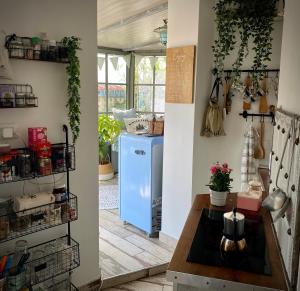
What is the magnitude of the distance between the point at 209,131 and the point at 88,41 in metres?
1.39

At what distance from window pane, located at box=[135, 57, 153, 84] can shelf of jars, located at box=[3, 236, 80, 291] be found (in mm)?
5157

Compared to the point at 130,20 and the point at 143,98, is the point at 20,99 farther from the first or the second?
the point at 143,98

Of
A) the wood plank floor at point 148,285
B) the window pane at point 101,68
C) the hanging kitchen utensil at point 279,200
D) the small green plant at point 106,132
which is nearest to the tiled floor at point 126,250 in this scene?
the wood plank floor at point 148,285

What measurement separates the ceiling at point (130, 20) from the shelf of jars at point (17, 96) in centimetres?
164

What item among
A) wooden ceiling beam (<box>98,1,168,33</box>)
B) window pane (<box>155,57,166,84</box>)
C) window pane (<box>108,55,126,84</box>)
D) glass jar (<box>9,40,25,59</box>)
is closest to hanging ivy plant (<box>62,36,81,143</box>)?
glass jar (<box>9,40,25,59</box>)

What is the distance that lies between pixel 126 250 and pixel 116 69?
444 cm

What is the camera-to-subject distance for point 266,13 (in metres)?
2.60

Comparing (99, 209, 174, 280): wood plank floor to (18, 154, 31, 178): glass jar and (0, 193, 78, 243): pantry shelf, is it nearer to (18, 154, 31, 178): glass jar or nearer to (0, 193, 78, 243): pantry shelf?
(0, 193, 78, 243): pantry shelf

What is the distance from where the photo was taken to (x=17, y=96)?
1837 mm

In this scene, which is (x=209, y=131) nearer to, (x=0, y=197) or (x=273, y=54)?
(x=273, y=54)

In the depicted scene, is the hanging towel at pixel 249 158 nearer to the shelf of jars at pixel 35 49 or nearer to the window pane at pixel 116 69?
the shelf of jars at pixel 35 49

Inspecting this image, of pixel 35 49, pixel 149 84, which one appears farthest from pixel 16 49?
pixel 149 84

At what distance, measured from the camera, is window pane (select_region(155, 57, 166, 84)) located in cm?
684

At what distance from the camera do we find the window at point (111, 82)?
21.3ft
